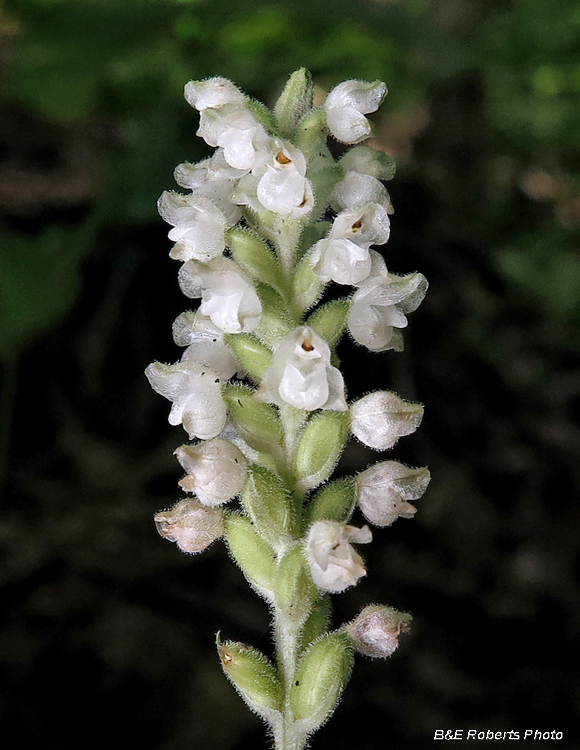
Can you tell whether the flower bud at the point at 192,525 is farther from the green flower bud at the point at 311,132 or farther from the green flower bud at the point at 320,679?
the green flower bud at the point at 311,132

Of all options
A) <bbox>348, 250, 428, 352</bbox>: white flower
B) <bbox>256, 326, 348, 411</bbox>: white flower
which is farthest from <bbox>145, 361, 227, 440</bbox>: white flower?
<bbox>348, 250, 428, 352</bbox>: white flower

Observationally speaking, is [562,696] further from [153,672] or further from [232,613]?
[153,672]

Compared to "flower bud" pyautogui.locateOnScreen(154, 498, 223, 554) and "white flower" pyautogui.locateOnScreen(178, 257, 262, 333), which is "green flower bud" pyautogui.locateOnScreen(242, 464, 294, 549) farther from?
"white flower" pyautogui.locateOnScreen(178, 257, 262, 333)

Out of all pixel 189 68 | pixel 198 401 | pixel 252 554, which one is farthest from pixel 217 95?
pixel 189 68

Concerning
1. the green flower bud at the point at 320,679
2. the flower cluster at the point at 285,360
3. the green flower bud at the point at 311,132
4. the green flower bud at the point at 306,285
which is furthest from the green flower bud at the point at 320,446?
the green flower bud at the point at 311,132

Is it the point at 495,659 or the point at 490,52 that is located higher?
the point at 490,52

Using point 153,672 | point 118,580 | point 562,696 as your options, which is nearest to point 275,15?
point 118,580
